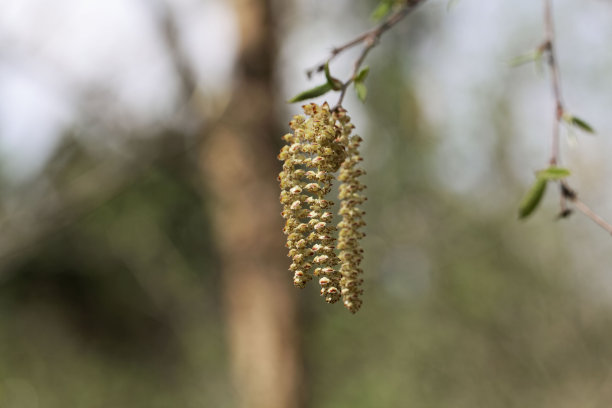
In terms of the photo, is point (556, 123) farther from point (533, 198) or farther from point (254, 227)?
point (254, 227)

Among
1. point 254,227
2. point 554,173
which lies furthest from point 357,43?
point 254,227

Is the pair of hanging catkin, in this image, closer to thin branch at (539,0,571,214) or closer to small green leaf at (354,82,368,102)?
small green leaf at (354,82,368,102)

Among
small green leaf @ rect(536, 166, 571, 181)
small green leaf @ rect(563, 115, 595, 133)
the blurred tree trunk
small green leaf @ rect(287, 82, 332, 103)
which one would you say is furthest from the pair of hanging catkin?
the blurred tree trunk

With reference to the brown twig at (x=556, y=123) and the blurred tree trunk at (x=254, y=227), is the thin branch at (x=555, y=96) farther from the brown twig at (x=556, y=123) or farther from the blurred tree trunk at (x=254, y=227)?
the blurred tree trunk at (x=254, y=227)

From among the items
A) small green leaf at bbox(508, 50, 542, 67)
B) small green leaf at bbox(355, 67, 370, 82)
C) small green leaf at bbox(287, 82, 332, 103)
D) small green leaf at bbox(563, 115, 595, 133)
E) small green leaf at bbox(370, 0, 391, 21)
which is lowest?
small green leaf at bbox(287, 82, 332, 103)

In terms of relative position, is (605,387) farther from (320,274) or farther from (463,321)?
(320,274)

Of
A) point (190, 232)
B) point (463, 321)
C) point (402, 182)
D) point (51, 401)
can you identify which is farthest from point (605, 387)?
point (51, 401)

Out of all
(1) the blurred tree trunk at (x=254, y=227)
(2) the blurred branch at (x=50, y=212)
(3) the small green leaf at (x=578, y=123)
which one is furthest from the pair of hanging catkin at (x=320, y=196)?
(1) the blurred tree trunk at (x=254, y=227)
